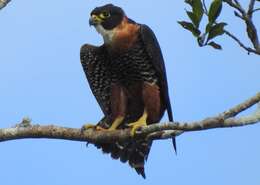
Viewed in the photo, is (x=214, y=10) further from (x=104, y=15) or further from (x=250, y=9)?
(x=104, y=15)

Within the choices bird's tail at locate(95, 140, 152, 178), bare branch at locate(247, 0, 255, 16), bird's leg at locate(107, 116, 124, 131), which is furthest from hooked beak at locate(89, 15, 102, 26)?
bare branch at locate(247, 0, 255, 16)

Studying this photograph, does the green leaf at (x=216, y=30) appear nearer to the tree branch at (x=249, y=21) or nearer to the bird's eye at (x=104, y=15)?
the tree branch at (x=249, y=21)

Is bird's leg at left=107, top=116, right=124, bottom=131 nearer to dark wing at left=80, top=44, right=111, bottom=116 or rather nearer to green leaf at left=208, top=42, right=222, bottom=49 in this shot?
dark wing at left=80, top=44, right=111, bottom=116

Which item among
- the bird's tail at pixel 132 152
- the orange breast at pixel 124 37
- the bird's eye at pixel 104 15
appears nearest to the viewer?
the bird's tail at pixel 132 152

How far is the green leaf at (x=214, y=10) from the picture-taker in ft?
13.7

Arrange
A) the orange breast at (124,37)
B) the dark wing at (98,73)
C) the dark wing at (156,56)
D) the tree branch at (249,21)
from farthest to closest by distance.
Result: the dark wing at (98,73), the orange breast at (124,37), the dark wing at (156,56), the tree branch at (249,21)

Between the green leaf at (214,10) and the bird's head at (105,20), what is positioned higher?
the green leaf at (214,10)

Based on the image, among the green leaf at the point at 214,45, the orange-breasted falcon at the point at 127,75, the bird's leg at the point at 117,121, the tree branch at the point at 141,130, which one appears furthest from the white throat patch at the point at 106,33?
the green leaf at the point at 214,45

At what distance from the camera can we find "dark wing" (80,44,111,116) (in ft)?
23.1

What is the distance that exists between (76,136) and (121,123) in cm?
198

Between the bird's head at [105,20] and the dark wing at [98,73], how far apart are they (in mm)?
290

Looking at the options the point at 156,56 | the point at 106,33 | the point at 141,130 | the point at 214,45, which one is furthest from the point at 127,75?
the point at 214,45

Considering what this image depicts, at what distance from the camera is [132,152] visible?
21.4 feet

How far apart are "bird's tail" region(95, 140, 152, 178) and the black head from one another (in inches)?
52.0
